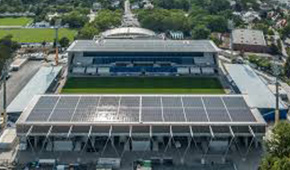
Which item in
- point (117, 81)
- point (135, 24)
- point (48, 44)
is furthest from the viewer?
point (135, 24)

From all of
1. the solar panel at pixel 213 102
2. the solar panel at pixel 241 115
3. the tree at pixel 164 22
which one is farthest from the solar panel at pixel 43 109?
the tree at pixel 164 22

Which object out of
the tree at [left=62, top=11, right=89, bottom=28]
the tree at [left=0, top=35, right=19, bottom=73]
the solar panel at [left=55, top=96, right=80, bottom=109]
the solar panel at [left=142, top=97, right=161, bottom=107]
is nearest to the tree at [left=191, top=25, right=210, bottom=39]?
the tree at [left=62, top=11, right=89, bottom=28]

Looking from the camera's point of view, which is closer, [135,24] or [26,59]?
[26,59]

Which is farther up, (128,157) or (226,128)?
(226,128)

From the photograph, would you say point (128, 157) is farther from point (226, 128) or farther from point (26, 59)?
point (26, 59)

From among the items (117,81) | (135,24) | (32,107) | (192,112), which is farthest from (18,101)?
(135,24)

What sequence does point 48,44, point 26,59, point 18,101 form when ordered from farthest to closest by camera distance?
1. point 48,44
2. point 26,59
3. point 18,101

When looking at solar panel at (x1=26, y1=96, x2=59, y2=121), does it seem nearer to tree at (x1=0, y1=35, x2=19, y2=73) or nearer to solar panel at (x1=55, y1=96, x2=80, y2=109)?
solar panel at (x1=55, y1=96, x2=80, y2=109)
